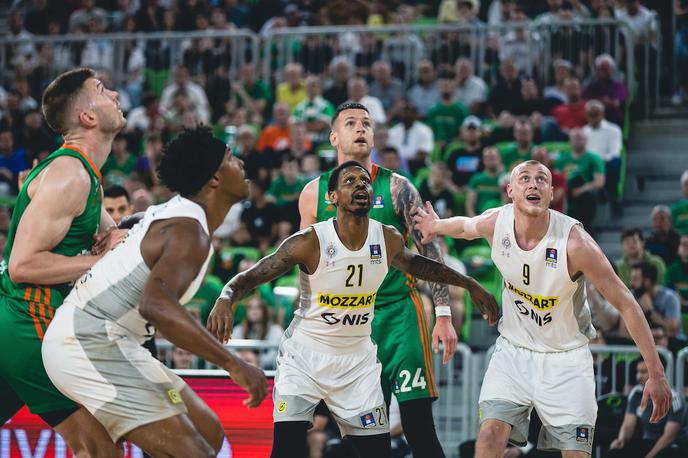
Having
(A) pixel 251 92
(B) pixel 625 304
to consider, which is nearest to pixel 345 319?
(B) pixel 625 304

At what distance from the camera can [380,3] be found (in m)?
16.9

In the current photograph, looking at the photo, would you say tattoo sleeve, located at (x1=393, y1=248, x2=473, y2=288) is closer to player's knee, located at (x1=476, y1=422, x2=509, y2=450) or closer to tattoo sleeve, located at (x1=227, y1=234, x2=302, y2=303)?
tattoo sleeve, located at (x1=227, y1=234, x2=302, y2=303)

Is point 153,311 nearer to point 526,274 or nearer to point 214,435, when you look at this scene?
point 214,435

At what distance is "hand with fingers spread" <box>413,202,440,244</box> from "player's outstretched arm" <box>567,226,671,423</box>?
0.89 meters

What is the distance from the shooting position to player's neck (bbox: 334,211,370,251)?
6469mm

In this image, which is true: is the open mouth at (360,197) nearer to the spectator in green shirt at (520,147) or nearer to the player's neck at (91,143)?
the player's neck at (91,143)

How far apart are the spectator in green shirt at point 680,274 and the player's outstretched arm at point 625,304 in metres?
5.00

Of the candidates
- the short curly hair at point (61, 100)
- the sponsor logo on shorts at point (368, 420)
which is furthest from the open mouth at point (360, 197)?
the short curly hair at point (61, 100)

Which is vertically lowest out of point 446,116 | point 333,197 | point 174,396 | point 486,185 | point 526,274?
point 174,396

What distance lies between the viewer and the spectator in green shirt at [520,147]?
1299 cm

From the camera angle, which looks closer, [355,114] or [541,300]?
[541,300]

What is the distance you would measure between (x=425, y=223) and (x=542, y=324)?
1.00m

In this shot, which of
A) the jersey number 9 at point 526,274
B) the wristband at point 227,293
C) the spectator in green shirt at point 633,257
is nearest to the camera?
the wristband at point 227,293

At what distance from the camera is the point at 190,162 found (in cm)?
521
